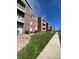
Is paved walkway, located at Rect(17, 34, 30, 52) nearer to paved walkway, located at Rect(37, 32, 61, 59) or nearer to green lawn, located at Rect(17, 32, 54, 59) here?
green lawn, located at Rect(17, 32, 54, 59)

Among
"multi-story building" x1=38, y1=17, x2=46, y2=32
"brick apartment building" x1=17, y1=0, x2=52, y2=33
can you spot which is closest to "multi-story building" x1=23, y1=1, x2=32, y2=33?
"brick apartment building" x1=17, y1=0, x2=52, y2=33

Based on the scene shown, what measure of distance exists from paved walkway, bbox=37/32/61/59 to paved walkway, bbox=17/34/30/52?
0.23 metres

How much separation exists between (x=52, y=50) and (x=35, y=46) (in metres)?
0.21

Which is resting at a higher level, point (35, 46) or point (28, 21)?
point (28, 21)

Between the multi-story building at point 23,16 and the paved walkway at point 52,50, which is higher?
the multi-story building at point 23,16

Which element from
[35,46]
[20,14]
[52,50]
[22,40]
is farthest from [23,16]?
[52,50]

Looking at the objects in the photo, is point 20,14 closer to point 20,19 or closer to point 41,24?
point 20,19

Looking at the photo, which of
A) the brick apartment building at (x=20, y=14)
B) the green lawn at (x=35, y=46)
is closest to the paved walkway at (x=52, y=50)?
the green lawn at (x=35, y=46)

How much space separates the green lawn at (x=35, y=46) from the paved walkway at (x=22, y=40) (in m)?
0.04

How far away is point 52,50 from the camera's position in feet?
5.11

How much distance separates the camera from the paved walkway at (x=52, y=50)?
60.7 inches

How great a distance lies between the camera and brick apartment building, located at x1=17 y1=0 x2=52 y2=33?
1.57 metres

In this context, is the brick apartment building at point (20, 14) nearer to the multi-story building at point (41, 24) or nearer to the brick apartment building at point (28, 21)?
the brick apartment building at point (28, 21)
